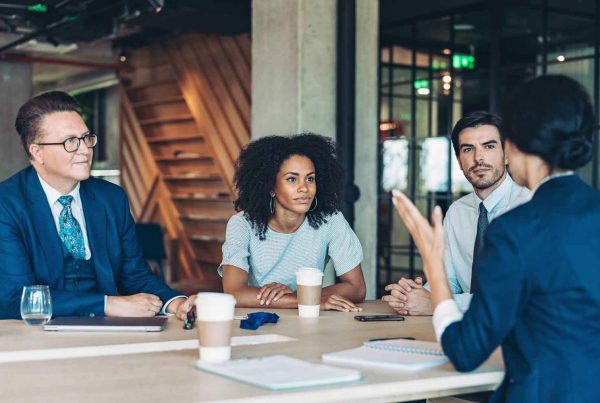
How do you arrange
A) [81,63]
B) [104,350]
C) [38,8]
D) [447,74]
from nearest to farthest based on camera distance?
1. [104,350]
2. [38,8]
3. [447,74]
4. [81,63]

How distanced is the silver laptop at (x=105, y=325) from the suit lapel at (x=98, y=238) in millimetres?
589

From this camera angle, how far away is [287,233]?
4.02m

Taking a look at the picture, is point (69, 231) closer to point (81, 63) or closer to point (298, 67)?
point (298, 67)

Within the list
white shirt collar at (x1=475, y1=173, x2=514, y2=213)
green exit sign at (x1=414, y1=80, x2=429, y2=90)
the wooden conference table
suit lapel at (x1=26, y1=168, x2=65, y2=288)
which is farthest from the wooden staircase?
the wooden conference table

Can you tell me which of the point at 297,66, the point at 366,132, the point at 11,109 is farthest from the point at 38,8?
the point at 11,109

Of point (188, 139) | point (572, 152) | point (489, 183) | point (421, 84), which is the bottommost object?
point (489, 183)

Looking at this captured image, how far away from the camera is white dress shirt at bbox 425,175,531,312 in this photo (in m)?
3.80

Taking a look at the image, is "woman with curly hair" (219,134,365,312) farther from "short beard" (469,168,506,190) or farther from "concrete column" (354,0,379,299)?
"concrete column" (354,0,379,299)

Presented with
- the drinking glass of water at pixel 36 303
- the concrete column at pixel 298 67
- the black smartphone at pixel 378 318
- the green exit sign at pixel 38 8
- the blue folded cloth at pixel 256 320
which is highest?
the green exit sign at pixel 38 8

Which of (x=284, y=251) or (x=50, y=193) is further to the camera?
(x=284, y=251)

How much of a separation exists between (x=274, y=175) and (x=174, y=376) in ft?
7.19

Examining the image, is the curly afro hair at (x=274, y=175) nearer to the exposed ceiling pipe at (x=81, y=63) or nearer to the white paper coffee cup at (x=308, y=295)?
the white paper coffee cup at (x=308, y=295)

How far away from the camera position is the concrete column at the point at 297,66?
19.0 feet

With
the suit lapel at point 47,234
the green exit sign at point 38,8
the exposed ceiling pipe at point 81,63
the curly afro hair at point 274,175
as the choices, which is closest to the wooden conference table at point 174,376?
the suit lapel at point 47,234
